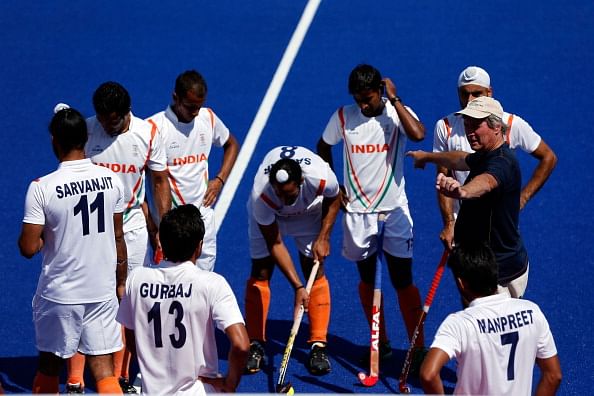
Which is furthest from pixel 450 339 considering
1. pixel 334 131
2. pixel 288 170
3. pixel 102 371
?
pixel 334 131

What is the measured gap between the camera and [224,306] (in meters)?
4.70

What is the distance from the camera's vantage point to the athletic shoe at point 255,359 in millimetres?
7062

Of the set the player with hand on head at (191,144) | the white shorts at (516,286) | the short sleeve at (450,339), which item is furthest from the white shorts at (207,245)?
the short sleeve at (450,339)

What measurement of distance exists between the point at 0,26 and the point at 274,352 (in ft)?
25.6

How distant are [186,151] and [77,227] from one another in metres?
1.61

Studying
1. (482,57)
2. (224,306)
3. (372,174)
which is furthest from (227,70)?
(224,306)

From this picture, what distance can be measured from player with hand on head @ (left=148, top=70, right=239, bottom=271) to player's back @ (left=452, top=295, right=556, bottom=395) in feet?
10.2

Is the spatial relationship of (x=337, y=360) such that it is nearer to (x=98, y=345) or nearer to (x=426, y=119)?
(x=98, y=345)

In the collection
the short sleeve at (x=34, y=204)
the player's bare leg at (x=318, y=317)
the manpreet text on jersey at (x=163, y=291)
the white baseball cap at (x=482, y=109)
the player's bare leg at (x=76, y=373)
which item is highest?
the white baseball cap at (x=482, y=109)

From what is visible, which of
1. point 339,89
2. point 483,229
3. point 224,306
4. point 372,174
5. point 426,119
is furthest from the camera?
point 339,89

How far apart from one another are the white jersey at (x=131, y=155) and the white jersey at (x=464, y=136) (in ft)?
6.52

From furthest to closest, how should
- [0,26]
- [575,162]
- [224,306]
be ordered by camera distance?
[0,26], [575,162], [224,306]

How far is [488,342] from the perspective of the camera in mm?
4434

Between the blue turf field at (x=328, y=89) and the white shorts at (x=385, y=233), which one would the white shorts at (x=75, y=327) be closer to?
the blue turf field at (x=328, y=89)
